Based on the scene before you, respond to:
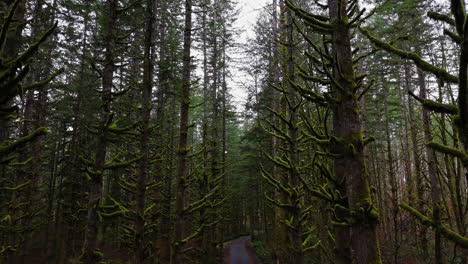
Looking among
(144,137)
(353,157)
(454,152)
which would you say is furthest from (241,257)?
(454,152)

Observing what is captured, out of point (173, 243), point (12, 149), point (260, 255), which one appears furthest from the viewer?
point (260, 255)

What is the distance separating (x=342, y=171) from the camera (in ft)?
12.5

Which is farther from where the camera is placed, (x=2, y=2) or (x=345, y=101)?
(x=2, y=2)

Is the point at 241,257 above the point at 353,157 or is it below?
below

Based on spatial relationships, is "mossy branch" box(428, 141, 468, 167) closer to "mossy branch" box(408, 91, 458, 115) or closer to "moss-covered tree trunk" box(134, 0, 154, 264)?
"mossy branch" box(408, 91, 458, 115)

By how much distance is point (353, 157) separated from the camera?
116 inches

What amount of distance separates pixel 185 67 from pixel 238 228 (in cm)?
3690

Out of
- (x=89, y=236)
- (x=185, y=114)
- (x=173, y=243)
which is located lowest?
(x=173, y=243)

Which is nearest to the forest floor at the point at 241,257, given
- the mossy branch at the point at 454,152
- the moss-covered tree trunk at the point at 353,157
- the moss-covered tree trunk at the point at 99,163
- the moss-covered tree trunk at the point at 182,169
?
the moss-covered tree trunk at the point at 182,169

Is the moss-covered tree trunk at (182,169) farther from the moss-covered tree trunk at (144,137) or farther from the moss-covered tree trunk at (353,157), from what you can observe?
the moss-covered tree trunk at (353,157)

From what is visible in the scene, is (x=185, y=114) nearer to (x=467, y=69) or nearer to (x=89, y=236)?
(x=89, y=236)

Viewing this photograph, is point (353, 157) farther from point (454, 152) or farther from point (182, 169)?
point (182, 169)

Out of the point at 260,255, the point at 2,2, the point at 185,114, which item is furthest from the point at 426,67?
the point at 260,255

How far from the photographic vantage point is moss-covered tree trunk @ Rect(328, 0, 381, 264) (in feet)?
8.79
